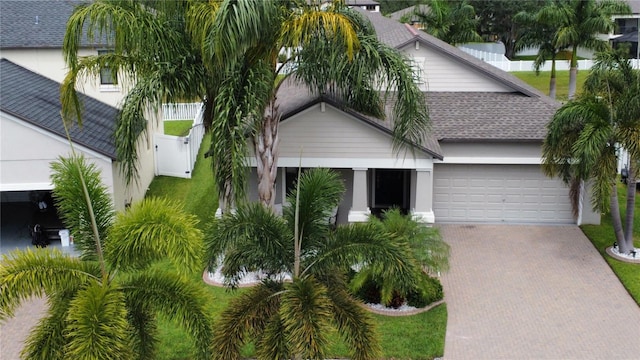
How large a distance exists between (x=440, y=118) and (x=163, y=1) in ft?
32.4

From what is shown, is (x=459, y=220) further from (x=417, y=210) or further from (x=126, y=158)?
(x=126, y=158)

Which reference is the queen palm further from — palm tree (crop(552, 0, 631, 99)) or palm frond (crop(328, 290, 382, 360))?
palm tree (crop(552, 0, 631, 99))

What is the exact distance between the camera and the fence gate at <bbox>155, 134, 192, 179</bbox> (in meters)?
24.0

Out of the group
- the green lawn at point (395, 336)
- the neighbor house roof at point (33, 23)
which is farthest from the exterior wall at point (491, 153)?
the neighbor house roof at point (33, 23)

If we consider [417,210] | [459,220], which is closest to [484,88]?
[459,220]

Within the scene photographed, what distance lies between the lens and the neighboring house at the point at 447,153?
58.2 feet

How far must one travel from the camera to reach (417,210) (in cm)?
1834

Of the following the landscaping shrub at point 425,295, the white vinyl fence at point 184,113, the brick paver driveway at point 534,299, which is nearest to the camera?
the brick paver driveway at point 534,299

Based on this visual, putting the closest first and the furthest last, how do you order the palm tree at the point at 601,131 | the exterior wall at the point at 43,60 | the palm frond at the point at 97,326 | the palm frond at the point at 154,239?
the palm frond at the point at 97,326
the palm frond at the point at 154,239
the palm tree at the point at 601,131
the exterior wall at the point at 43,60

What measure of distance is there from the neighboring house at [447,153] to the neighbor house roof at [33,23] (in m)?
8.29

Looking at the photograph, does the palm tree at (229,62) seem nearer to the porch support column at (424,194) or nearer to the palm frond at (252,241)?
the palm frond at (252,241)

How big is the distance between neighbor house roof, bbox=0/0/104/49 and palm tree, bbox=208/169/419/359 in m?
14.5

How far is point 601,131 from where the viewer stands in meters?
15.5

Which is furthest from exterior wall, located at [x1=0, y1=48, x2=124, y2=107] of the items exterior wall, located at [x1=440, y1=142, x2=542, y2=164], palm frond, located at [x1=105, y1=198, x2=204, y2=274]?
palm frond, located at [x1=105, y1=198, x2=204, y2=274]
